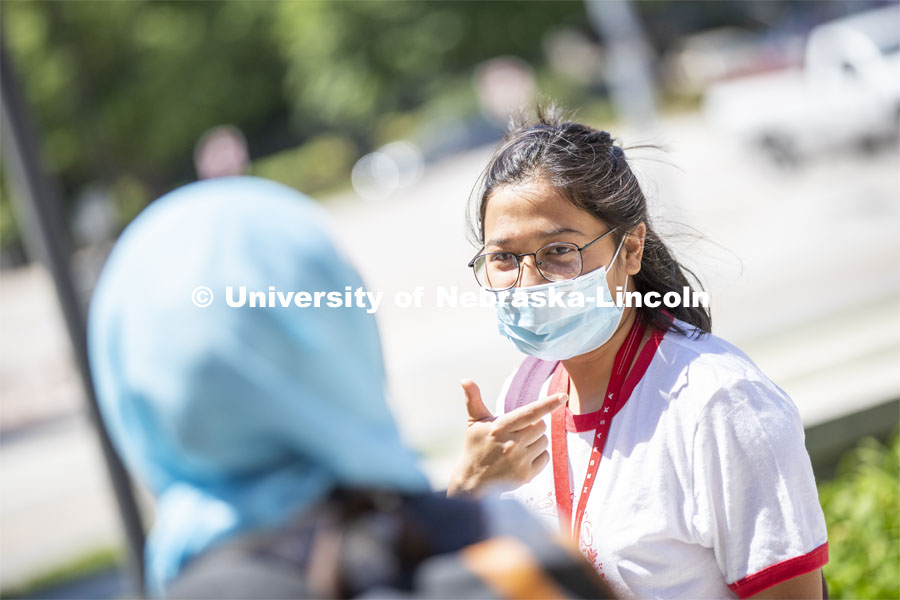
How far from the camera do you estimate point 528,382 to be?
5.27ft

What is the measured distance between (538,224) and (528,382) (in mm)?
320

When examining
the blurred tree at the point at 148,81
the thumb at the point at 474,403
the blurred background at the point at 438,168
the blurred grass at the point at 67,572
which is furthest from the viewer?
the blurred tree at the point at 148,81

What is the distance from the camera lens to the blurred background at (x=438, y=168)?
3.62m

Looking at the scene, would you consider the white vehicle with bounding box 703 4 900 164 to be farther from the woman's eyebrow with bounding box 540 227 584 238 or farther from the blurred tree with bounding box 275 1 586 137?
the blurred tree with bounding box 275 1 586 137

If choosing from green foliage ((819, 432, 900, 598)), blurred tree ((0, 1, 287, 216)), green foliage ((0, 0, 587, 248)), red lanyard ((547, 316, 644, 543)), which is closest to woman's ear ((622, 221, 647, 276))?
red lanyard ((547, 316, 644, 543))

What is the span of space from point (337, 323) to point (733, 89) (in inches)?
456

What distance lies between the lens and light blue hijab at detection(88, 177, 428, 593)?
3.42ft

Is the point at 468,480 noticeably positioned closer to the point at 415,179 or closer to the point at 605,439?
the point at 605,439

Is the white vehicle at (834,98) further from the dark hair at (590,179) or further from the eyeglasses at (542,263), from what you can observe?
the eyeglasses at (542,263)

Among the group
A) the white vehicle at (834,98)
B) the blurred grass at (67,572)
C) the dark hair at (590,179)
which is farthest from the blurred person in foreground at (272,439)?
the blurred grass at (67,572)

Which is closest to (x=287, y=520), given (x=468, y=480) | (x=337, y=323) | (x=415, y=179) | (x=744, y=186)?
(x=337, y=323)

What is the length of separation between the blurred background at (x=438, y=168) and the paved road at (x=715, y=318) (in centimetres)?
2

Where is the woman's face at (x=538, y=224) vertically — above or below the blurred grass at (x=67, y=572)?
above

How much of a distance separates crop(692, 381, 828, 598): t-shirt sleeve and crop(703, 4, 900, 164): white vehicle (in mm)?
4374
